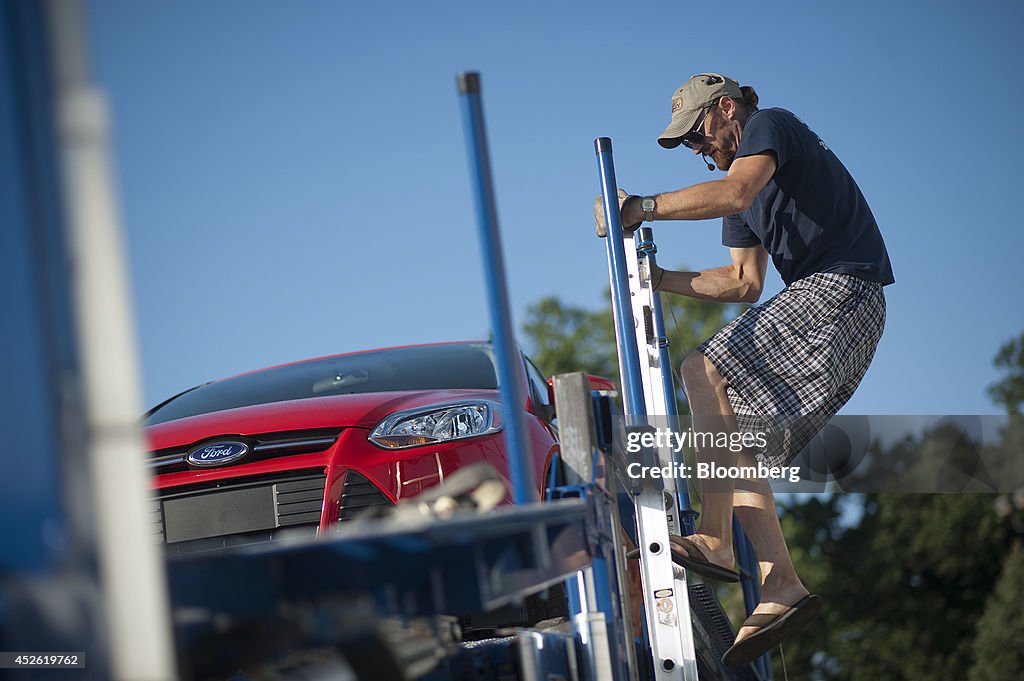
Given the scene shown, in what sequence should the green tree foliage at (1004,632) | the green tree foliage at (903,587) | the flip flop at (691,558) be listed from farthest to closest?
the green tree foliage at (903,587)
the green tree foliage at (1004,632)
the flip flop at (691,558)

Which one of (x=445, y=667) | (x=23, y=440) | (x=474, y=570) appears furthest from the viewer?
(x=445, y=667)

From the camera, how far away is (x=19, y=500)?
117cm

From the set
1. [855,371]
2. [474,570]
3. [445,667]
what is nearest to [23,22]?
[474,570]

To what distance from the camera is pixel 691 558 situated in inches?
134

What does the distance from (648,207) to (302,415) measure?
145cm

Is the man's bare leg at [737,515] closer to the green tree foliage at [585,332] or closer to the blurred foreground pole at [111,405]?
the blurred foreground pole at [111,405]

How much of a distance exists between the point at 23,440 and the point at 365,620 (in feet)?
1.81

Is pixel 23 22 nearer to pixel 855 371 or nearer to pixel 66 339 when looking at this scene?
pixel 66 339

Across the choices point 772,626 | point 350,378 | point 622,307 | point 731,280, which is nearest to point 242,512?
point 350,378

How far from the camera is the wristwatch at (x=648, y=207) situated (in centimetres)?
367

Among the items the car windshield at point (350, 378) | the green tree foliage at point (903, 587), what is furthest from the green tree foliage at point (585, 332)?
the car windshield at point (350, 378)

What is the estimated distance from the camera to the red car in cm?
369

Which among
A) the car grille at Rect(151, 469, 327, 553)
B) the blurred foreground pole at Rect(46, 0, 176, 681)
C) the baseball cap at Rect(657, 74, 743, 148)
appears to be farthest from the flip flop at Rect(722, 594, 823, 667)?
the blurred foreground pole at Rect(46, 0, 176, 681)

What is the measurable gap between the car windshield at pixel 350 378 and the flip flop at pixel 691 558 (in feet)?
4.04
